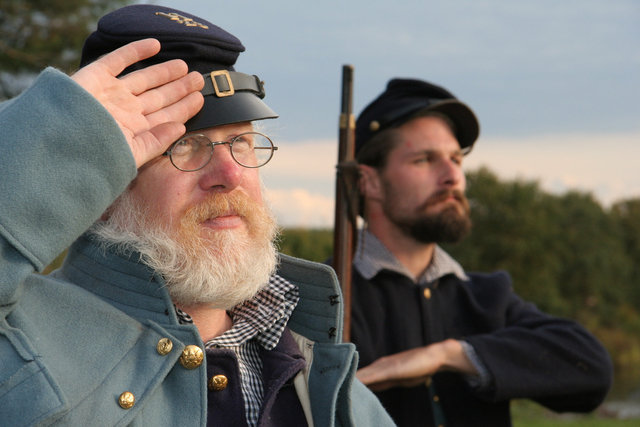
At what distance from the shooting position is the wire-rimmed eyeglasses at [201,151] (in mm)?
2861

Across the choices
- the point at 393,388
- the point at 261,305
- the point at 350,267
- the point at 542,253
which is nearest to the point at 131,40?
the point at 261,305

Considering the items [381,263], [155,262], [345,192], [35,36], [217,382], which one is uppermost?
[155,262]

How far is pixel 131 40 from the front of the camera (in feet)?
9.55

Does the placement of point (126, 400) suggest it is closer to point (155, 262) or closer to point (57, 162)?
point (155, 262)

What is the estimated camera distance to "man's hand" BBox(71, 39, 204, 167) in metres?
2.52

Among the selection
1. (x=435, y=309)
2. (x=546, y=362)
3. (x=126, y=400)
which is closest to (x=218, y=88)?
(x=126, y=400)

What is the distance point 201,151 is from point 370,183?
113 inches

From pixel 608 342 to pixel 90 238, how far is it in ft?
136

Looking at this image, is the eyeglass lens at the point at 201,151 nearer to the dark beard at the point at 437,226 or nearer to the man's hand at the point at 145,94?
the man's hand at the point at 145,94

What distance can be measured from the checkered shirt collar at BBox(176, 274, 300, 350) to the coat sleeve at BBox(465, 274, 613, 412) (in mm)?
2022

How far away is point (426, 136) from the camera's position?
18.1ft

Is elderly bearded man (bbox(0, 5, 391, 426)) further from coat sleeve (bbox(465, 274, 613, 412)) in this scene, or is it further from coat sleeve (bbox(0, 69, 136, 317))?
coat sleeve (bbox(465, 274, 613, 412))

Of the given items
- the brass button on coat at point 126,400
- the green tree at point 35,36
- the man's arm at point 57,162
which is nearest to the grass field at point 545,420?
the green tree at point 35,36

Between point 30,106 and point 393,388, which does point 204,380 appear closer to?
point 30,106
